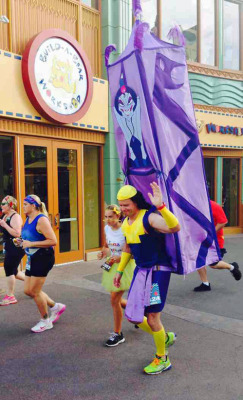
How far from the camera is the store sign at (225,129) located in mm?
12578

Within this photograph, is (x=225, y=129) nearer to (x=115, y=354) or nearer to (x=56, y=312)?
(x=56, y=312)

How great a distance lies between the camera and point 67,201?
884cm

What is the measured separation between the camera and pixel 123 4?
962cm

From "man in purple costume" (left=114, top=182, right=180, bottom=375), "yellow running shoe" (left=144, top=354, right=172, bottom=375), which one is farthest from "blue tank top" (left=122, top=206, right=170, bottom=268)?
"yellow running shoe" (left=144, top=354, right=172, bottom=375)

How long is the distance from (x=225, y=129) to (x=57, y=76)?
270 inches

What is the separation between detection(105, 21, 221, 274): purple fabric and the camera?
11.8 ft

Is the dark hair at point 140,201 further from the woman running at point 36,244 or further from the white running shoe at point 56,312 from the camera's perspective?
the white running shoe at point 56,312

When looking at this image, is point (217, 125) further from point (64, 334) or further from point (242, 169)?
point (64, 334)

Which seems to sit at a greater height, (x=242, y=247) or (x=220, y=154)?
(x=220, y=154)

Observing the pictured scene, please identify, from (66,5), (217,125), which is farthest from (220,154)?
(66,5)

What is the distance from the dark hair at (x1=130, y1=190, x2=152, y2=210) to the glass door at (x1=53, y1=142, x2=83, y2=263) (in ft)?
16.2

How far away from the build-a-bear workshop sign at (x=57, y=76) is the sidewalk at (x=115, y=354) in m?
3.94

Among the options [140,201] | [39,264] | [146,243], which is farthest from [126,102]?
[39,264]

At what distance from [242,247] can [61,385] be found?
27.6 feet
